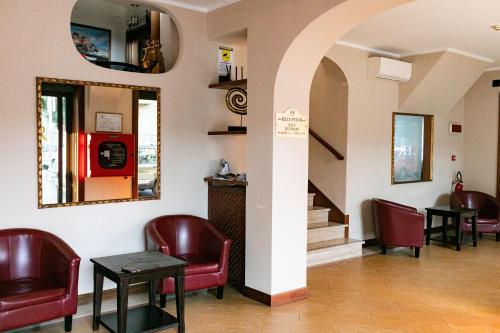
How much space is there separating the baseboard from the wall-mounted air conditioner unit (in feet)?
11.0

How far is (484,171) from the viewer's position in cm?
833

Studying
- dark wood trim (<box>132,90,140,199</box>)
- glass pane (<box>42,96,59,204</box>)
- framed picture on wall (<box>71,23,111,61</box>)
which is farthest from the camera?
framed picture on wall (<box>71,23,111,61</box>)

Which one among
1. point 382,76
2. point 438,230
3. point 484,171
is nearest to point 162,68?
point 382,76

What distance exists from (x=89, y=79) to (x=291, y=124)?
1.81m

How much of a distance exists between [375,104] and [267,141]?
3038 mm

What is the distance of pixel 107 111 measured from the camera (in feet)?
14.2

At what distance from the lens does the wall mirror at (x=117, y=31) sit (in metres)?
5.09

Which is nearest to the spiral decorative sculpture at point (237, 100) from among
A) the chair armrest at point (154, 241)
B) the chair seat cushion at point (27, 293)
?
the chair armrest at point (154, 241)

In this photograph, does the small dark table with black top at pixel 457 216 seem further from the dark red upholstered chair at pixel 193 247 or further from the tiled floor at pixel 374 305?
the dark red upholstered chair at pixel 193 247

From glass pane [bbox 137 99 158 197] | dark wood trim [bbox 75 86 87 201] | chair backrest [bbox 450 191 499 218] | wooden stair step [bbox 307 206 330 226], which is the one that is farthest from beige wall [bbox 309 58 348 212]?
dark wood trim [bbox 75 86 87 201]

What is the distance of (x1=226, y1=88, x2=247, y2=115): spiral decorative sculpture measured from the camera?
4.98 meters

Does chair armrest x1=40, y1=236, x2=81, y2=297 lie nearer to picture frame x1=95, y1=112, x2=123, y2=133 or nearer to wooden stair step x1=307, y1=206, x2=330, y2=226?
picture frame x1=95, y1=112, x2=123, y2=133

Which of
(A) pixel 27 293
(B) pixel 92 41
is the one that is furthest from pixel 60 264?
(B) pixel 92 41

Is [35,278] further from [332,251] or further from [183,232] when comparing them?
[332,251]
